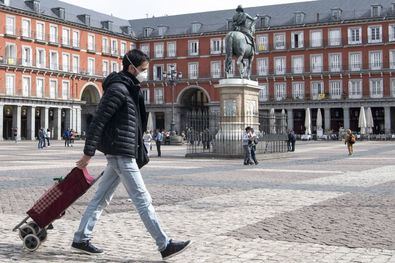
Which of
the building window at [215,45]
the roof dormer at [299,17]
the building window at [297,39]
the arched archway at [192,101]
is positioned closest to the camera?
the building window at [297,39]

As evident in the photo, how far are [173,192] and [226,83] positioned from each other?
48.4 ft

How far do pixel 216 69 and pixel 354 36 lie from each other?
18499 millimetres

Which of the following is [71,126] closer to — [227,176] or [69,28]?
[69,28]

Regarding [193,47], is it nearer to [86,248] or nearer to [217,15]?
[217,15]

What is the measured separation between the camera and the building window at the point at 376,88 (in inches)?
2601

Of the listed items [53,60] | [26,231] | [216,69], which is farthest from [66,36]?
[26,231]

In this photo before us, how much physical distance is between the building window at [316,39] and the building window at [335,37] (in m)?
1.32

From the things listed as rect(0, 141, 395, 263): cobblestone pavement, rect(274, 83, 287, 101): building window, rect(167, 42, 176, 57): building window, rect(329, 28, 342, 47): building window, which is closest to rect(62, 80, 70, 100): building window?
rect(167, 42, 176, 57): building window

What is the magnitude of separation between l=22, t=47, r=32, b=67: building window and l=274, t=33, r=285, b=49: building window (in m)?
30.7

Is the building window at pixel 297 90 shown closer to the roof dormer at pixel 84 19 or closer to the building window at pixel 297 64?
the building window at pixel 297 64

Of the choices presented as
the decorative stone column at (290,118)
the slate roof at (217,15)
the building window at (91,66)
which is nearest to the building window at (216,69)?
the slate roof at (217,15)

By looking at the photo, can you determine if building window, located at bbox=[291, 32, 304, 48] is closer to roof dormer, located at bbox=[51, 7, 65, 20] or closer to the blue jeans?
roof dormer, located at bbox=[51, 7, 65, 20]

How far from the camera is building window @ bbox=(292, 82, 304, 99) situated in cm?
7038

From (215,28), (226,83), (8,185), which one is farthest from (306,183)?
(215,28)
